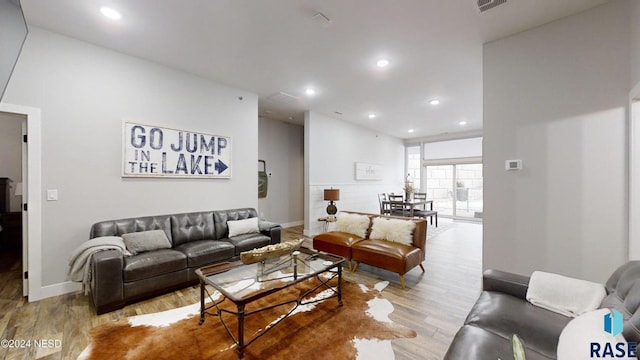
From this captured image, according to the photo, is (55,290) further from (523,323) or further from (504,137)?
(504,137)

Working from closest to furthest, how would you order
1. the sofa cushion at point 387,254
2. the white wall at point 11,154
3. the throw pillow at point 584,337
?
the throw pillow at point 584,337, the sofa cushion at point 387,254, the white wall at point 11,154

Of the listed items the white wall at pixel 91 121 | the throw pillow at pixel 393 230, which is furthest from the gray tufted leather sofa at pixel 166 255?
the throw pillow at pixel 393 230

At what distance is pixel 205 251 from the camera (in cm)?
311

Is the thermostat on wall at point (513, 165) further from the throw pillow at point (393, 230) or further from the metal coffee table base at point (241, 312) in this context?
the metal coffee table base at point (241, 312)

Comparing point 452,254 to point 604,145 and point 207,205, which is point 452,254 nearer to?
point 604,145

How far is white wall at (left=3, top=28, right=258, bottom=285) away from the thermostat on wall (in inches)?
169

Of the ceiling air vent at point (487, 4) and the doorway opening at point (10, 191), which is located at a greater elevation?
the ceiling air vent at point (487, 4)

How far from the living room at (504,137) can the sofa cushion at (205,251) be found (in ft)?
2.66

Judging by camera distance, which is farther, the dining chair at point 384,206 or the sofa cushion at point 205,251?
the dining chair at point 384,206

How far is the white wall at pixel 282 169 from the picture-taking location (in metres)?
6.36

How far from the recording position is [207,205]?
402 centimetres

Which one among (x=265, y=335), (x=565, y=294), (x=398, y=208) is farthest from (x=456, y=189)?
(x=265, y=335)

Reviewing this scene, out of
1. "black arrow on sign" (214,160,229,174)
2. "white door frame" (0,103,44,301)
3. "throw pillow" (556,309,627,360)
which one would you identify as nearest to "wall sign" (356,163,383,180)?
"black arrow on sign" (214,160,229,174)

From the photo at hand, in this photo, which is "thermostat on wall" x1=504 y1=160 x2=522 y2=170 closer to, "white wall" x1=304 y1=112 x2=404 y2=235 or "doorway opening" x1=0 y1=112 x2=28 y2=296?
"white wall" x1=304 y1=112 x2=404 y2=235
